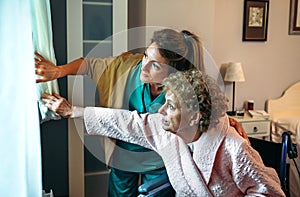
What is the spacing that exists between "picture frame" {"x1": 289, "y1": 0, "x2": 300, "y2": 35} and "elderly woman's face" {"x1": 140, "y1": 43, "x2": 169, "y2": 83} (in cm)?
235

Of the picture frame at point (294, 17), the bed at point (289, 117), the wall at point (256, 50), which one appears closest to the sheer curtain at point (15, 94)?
the wall at point (256, 50)

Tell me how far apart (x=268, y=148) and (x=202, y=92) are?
0.94 metres

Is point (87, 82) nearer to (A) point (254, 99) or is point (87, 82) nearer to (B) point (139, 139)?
(B) point (139, 139)

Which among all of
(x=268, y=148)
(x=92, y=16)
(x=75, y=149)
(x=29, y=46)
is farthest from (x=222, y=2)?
→ (x=29, y=46)

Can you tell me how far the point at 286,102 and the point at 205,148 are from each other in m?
2.32

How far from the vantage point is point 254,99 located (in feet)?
10.9

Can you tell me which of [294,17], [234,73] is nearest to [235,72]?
[234,73]

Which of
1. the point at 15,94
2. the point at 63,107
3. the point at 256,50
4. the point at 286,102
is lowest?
the point at 286,102

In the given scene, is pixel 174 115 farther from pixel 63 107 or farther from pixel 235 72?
pixel 235 72

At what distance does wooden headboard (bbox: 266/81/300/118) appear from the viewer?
3.33 metres

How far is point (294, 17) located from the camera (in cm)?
337

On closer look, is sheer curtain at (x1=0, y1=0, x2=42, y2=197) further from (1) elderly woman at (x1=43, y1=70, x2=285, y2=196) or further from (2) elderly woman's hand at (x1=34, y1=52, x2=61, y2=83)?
(1) elderly woman at (x1=43, y1=70, x2=285, y2=196)

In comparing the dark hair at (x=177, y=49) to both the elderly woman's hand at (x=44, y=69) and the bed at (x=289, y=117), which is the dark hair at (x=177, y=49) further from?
the bed at (x=289, y=117)

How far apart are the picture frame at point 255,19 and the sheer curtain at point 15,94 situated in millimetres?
2384
